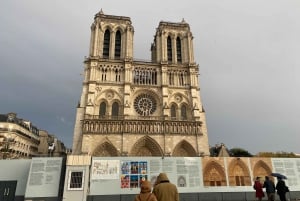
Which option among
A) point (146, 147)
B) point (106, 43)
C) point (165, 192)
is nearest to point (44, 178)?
point (165, 192)

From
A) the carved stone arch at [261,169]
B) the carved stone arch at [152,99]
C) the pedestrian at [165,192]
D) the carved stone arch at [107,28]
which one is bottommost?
the pedestrian at [165,192]

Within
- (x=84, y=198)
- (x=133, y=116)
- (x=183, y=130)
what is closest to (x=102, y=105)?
(x=133, y=116)

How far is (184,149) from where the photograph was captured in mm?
26453

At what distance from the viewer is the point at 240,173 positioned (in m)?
13.0

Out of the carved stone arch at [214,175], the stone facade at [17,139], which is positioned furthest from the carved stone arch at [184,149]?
the stone facade at [17,139]

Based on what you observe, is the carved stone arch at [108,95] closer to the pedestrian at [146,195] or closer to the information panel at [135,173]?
the information panel at [135,173]

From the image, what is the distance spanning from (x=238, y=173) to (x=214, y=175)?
1.69 m

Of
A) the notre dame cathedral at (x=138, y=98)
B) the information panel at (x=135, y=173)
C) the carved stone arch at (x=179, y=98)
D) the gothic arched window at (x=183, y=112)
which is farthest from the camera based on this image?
the carved stone arch at (x=179, y=98)

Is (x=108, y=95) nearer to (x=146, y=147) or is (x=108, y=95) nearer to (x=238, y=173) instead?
(x=146, y=147)

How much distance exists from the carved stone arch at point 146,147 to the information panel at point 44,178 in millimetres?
13682

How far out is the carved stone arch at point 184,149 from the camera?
84.3 feet

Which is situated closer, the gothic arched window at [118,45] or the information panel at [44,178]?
the information panel at [44,178]

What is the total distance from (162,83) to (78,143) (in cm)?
1324

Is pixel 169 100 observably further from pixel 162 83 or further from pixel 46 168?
pixel 46 168
